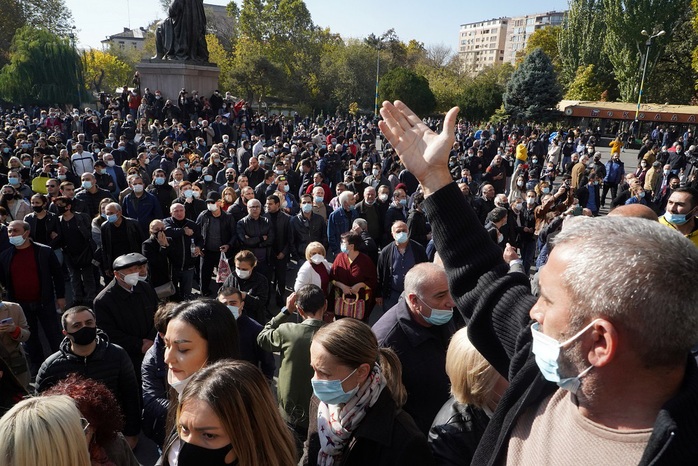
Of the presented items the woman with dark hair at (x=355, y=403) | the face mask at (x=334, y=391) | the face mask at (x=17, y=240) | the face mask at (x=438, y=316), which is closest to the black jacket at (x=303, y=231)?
the face mask at (x=17, y=240)

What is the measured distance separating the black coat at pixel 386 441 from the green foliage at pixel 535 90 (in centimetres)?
4323

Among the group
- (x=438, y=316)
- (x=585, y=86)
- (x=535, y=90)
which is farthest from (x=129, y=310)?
(x=585, y=86)

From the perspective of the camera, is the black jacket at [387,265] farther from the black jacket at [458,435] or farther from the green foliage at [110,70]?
the green foliage at [110,70]

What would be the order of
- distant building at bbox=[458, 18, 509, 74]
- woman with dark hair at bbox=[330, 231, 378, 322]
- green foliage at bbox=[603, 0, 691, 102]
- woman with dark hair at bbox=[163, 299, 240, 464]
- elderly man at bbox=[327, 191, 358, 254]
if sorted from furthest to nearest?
distant building at bbox=[458, 18, 509, 74] → green foliage at bbox=[603, 0, 691, 102] → elderly man at bbox=[327, 191, 358, 254] → woman with dark hair at bbox=[330, 231, 378, 322] → woman with dark hair at bbox=[163, 299, 240, 464]

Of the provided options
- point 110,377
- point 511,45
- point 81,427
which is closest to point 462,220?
point 81,427

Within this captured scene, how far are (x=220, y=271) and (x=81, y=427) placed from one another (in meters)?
5.03

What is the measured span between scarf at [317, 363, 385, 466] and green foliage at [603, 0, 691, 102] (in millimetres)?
48649

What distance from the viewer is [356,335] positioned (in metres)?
2.68

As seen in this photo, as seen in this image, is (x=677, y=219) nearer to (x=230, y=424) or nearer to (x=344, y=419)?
(x=344, y=419)

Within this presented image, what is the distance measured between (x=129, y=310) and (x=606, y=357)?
4.67 metres

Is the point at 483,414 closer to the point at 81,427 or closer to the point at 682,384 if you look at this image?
the point at 682,384

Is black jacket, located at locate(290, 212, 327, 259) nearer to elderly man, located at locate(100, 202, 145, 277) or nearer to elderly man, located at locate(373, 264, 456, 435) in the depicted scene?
elderly man, located at locate(100, 202, 145, 277)

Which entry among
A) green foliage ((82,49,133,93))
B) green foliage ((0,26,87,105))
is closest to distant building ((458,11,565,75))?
green foliage ((82,49,133,93))

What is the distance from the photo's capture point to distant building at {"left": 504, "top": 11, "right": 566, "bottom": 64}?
457ft
